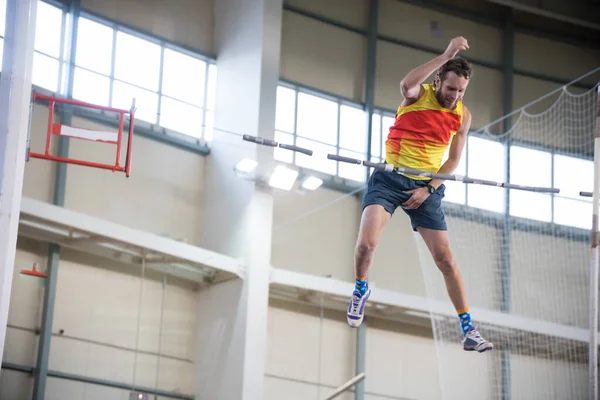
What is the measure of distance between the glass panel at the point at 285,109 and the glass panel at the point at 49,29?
→ 3.84 meters

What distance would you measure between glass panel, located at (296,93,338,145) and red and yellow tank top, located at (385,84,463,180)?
977 cm

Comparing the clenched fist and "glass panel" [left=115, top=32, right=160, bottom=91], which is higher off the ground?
"glass panel" [left=115, top=32, right=160, bottom=91]

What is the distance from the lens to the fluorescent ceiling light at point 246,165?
1504 centimetres

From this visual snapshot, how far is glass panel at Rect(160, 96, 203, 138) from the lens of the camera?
16.1 meters

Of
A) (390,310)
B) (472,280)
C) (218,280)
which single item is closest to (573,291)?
(472,280)

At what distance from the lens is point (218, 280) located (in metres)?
15.8

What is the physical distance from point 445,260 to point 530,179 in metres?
10.7

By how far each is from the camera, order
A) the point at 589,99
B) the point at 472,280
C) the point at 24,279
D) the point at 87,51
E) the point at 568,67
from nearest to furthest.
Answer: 1. the point at 24,279
2. the point at 87,51
3. the point at 472,280
4. the point at 589,99
5. the point at 568,67

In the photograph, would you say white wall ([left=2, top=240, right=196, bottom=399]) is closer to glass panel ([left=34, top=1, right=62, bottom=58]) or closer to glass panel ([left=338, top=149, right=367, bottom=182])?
glass panel ([left=34, top=1, right=62, bottom=58])

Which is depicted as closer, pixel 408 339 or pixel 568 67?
pixel 408 339

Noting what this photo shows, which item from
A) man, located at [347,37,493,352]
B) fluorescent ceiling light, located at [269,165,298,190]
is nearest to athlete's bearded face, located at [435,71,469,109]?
man, located at [347,37,493,352]

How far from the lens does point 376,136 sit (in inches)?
705

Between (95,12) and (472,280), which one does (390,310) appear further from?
(95,12)

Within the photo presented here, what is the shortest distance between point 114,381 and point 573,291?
7.82m
